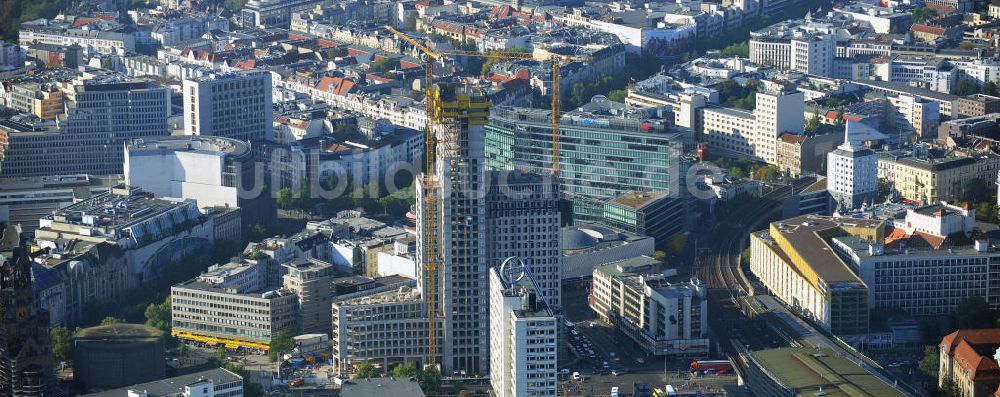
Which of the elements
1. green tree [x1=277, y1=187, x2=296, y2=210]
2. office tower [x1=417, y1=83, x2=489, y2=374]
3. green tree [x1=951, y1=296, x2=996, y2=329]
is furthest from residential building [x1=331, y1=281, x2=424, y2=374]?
green tree [x1=277, y1=187, x2=296, y2=210]

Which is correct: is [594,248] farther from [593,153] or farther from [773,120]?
[773,120]

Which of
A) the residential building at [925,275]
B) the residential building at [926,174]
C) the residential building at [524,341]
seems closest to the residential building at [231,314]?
Result: the residential building at [524,341]

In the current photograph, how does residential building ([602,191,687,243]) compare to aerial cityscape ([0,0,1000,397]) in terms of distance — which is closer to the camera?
aerial cityscape ([0,0,1000,397])

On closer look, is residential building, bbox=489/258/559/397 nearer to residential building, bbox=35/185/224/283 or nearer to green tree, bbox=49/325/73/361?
green tree, bbox=49/325/73/361

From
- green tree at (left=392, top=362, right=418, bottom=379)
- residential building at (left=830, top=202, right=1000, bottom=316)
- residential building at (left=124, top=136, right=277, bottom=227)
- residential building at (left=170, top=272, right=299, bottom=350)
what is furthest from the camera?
residential building at (left=124, top=136, right=277, bottom=227)

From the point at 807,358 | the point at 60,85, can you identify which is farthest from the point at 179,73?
the point at 807,358

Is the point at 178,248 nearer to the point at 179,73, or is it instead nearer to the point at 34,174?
the point at 34,174

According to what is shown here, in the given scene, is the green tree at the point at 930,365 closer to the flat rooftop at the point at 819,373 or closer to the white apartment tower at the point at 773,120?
the flat rooftop at the point at 819,373
